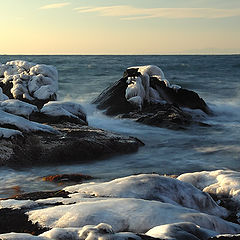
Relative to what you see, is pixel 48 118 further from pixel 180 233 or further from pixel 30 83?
pixel 180 233

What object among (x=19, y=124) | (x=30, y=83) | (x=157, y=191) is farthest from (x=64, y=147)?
(x=30, y=83)

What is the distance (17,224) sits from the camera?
507 centimetres

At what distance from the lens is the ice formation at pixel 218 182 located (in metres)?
7.48

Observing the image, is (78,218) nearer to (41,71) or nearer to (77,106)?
(77,106)

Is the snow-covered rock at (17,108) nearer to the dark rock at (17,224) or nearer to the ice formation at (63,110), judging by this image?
the ice formation at (63,110)

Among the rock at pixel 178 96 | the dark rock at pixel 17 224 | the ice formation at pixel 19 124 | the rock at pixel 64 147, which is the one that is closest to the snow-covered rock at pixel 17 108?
the rock at pixel 64 147

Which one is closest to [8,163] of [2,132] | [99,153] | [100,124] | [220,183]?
[2,132]

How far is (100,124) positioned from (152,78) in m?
4.97

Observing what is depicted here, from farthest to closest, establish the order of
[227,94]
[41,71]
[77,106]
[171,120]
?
[227,94], [41,71], [171,120], [77,106]

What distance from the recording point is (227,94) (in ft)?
108

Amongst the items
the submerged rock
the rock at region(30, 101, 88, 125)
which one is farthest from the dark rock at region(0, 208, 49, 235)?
the submerged rock

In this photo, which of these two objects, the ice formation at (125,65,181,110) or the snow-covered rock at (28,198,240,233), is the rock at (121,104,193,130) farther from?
the snow-covered rock at (28,198,240,233)

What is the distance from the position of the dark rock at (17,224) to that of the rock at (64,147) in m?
5.93

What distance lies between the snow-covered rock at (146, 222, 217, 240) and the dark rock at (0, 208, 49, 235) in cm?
128
